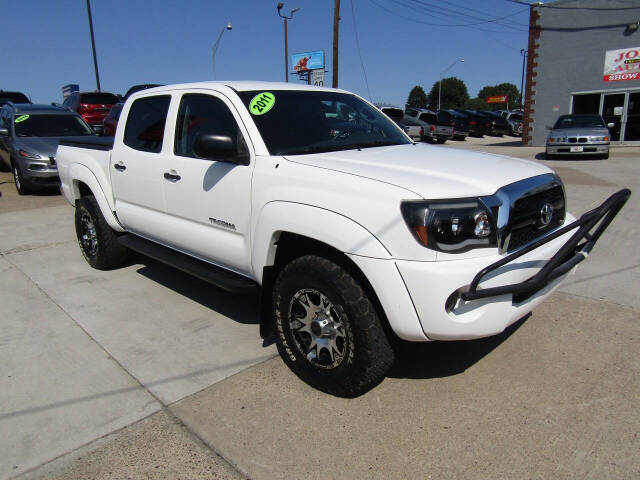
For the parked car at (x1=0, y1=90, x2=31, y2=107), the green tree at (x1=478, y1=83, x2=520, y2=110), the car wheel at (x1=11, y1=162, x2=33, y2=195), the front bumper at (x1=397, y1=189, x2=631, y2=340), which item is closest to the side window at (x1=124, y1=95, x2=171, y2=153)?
the front bumper at (x1=397, y1=189, x2=631, y2=340)

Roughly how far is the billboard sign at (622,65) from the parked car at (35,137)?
19.8 metres

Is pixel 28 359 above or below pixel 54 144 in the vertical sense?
below

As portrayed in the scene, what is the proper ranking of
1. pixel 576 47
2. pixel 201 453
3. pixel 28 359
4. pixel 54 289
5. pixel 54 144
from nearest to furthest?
pixel 201 453 < pixel 28 359 < pixel 54 289 < pixel 54 144 < pixel 576 47

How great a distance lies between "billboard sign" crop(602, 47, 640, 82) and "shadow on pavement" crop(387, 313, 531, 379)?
2071cm

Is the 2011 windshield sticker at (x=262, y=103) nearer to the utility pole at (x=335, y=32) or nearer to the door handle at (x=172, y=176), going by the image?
the door handle at (x=172, y=176)

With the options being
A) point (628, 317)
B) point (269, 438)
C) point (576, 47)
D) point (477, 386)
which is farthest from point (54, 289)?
point (576, 47)

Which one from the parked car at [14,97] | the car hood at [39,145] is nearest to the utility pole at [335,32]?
the parked car at [14,97]

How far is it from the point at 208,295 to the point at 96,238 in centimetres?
156

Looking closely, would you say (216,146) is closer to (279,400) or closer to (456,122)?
(279,400)

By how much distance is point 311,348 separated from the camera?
3037mm

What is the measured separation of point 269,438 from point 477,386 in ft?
4.29

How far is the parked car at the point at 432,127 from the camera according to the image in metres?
24.7

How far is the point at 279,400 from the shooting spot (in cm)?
296

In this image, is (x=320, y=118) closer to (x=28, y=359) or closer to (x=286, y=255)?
(x=286, y=255)
